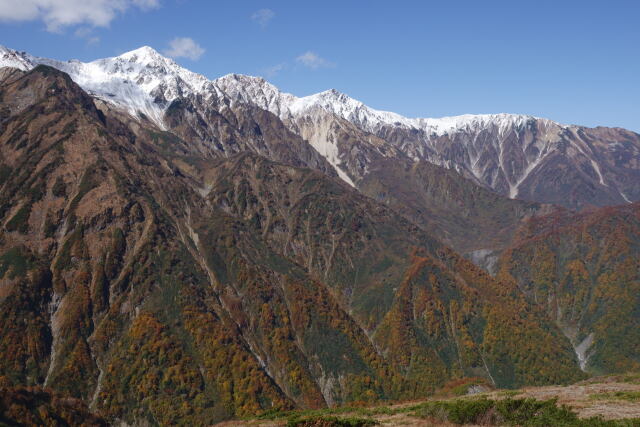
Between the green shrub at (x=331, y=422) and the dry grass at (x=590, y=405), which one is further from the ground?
the green shrub at (x=331, y=422)

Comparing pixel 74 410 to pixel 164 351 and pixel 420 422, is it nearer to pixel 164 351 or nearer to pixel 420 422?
pixel 164 351

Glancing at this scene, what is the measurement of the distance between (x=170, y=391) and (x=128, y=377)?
586 inches

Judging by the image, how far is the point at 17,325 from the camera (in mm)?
183500

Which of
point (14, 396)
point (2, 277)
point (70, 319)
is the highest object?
point (2, 277)

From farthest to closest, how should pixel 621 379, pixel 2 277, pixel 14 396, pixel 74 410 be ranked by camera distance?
1. pixel 2 277
2. pixel 74 410
3. pixel 14 396
4. pixel 621 379

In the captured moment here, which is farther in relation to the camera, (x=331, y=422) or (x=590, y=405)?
(x=590, y=405)

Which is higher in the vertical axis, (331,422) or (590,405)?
(331,422)

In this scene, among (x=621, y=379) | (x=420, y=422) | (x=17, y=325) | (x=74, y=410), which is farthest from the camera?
(x=17, y=325)

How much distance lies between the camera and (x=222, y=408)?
17100 centimetres

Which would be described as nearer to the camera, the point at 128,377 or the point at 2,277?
the point at 128,377

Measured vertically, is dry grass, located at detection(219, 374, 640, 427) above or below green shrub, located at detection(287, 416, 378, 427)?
below

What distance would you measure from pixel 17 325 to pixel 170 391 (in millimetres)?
57259

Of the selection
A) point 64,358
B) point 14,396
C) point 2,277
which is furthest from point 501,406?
point 2,277

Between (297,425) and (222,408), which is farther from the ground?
(297,425)
